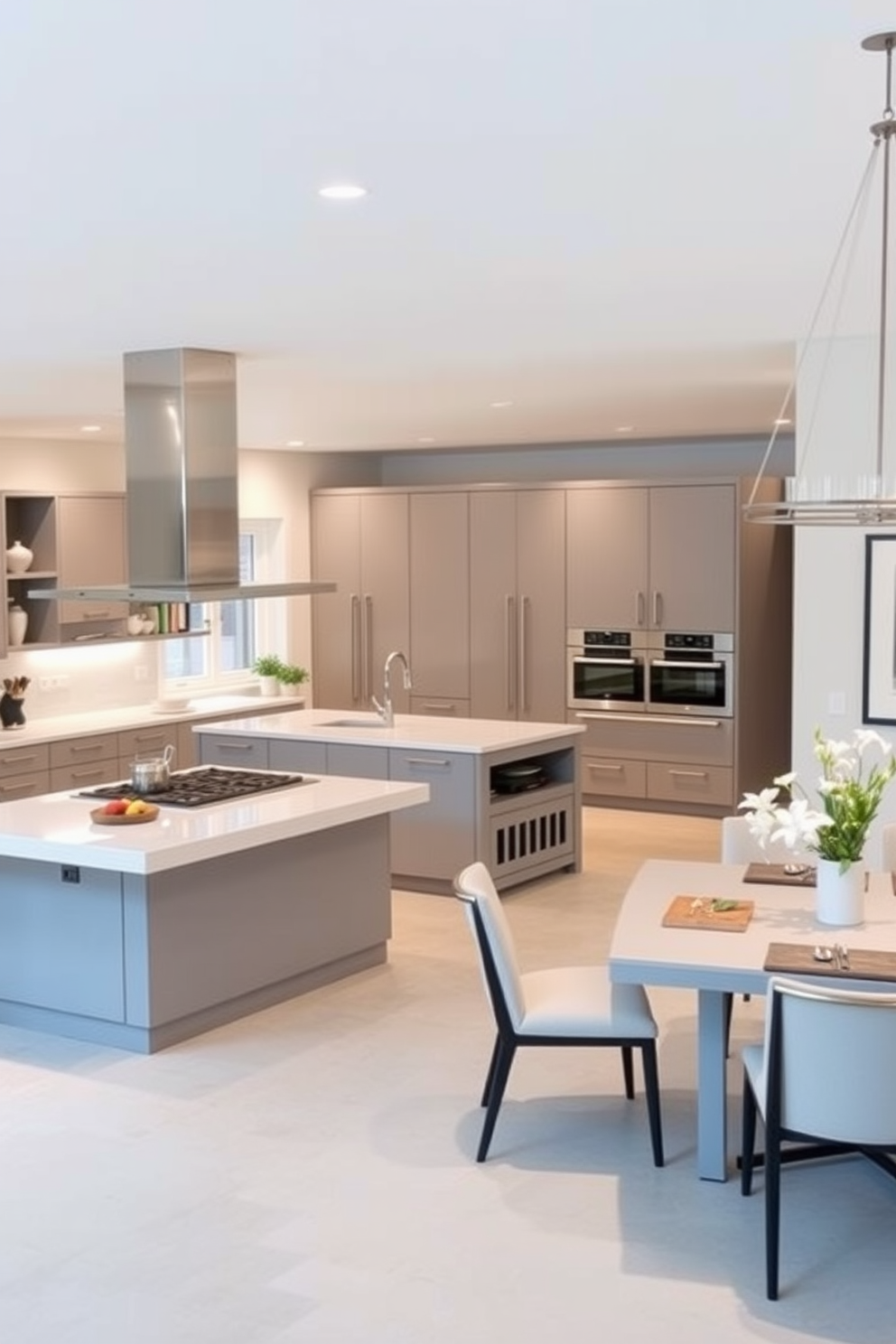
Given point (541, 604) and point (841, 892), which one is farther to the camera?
point (541, 604)

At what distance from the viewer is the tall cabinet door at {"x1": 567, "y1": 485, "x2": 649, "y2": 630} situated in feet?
31.1

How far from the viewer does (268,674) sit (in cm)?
1016

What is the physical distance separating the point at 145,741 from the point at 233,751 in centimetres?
133

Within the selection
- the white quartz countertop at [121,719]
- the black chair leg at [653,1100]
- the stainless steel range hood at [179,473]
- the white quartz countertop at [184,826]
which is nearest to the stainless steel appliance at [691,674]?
the white quartz countertop at [121,719]

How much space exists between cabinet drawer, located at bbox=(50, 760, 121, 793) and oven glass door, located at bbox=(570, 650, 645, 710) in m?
3.04

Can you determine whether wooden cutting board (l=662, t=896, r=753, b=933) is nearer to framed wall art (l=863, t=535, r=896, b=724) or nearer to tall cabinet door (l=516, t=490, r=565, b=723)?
framed wall art (l=863, t=535, r=896, b=724)

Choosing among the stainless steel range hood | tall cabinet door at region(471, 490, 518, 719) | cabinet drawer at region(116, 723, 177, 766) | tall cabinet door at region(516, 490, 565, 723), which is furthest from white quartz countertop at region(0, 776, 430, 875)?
tall cabinet door at region(471, 490, 518, 719)

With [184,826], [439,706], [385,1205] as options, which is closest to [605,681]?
[439,706]

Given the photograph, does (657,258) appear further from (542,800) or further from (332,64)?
(542,800)

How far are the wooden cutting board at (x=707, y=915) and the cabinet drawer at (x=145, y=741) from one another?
5072 mm

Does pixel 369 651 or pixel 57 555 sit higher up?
pixel 57 555

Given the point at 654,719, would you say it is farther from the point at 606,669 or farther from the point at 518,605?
the point at 518,605

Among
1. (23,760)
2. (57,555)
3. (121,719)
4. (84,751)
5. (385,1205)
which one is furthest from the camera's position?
(121,719)

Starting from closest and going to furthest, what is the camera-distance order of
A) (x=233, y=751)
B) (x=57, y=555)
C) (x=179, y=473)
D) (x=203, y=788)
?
(x=179, y=473), (x=203, y=788), (x=233, y=751), (x=57, y=555)
